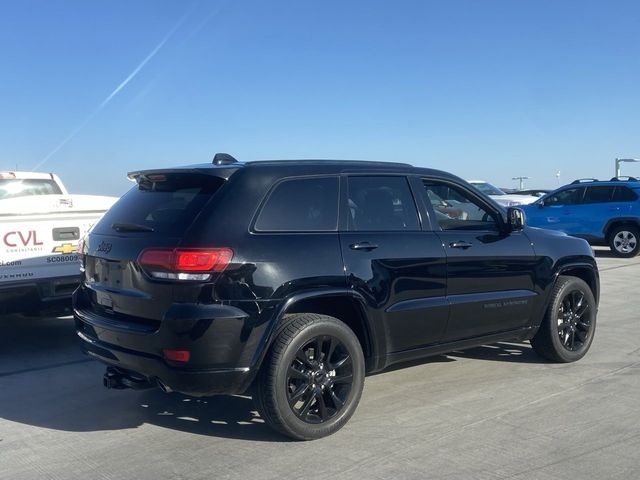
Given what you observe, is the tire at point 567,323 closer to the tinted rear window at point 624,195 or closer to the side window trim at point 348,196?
the side window trim at point 348,196

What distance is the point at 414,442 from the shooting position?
4414 mm

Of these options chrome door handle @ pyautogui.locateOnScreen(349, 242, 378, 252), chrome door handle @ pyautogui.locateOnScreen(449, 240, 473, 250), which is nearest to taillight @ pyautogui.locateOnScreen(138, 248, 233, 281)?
chrome door handle @ pyautogui.locateOnScreen(349, 242, 378, 252)

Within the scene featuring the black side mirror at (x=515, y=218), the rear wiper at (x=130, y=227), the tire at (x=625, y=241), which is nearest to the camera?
the rear wiper at (x=130, y=227)

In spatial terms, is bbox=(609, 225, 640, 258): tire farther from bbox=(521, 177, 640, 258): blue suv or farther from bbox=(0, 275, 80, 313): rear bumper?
bbox=(0, 275, 80, 313): rear bumper

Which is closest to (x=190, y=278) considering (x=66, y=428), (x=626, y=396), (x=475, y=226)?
(x=66, y=428)

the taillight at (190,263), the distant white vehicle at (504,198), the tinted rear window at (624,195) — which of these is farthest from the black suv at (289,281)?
the distant white vehicle at (504,198)

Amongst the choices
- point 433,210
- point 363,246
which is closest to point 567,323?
point 433,210

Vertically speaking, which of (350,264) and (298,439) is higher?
(350,264)

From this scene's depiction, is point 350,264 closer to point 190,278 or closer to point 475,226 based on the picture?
point 190,278

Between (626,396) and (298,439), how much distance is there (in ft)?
8.70

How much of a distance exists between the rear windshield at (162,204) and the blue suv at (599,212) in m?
13.4

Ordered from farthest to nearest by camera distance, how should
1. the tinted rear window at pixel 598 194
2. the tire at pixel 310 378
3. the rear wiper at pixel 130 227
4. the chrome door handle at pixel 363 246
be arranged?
the tinted rear window at pixel 598 194 < the chrome door handle at pixel 363 246 < the rear wiper at pixel 130 227 < the tire at pixel 310 378

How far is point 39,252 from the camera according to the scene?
6.26 meters

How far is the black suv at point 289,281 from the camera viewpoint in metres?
4.11
